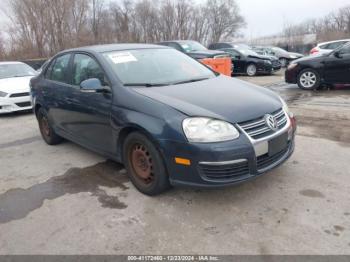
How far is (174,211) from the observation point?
327cm

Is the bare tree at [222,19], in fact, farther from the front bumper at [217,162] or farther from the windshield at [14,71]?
the front bumper at [217,162]

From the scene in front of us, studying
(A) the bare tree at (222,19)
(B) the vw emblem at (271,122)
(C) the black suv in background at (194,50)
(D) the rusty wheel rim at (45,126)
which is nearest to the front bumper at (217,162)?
(B) the vw emblem at (271,122)

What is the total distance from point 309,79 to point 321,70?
0.42 m

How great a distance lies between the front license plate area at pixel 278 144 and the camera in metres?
3.25

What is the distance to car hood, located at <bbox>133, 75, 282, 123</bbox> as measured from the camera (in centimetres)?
316

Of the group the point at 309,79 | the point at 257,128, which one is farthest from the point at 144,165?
the point at 309,79

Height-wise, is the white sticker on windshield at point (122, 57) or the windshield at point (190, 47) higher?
the windshield at point (190, 47)

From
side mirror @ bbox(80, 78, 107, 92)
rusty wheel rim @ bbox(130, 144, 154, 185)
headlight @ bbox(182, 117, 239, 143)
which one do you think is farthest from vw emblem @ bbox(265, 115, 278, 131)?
side mirror @ bbox(80, 78, 107, 92)

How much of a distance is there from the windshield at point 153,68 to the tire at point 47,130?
200 cm

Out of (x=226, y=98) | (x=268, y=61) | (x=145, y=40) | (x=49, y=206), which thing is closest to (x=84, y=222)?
(x=49, y=206)

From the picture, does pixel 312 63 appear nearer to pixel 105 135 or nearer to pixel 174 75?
pixel 174 75

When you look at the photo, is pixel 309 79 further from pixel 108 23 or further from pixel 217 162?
pixel 108 23

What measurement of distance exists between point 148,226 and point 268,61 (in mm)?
12891

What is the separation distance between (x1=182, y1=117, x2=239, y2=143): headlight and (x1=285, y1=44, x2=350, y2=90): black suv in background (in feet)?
23.7
